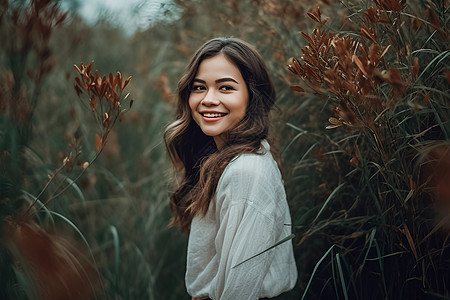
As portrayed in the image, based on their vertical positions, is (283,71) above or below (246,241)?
above

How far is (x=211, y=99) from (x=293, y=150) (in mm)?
713

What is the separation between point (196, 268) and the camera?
136 centimetres

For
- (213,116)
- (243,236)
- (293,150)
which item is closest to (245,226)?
(243,236)

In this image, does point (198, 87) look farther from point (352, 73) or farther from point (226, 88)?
point (352, 73)

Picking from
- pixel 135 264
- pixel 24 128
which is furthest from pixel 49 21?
pixel 135 264

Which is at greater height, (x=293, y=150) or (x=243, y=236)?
(x=293, y=150)

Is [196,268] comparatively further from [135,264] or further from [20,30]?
[20,30]

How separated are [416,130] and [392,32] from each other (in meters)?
0.37

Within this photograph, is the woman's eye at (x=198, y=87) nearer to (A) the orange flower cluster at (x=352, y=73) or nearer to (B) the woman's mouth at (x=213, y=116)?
(B) the woman's mouth at (x=213, y=116)

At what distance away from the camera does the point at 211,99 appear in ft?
4.36

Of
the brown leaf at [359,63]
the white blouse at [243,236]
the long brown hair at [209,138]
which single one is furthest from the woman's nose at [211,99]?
the brown leaf at [359,63]

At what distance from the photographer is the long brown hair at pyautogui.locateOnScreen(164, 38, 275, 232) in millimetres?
1310

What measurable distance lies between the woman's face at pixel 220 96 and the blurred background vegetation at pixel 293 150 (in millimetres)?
227

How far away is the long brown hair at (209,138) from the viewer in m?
1.31
